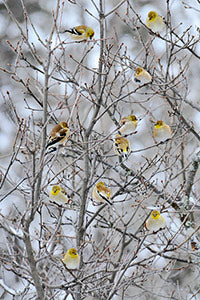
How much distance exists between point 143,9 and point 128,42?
1995 mm

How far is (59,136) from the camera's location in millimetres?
3570

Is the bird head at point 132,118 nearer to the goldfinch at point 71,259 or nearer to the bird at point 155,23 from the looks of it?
the bird at point 155,23

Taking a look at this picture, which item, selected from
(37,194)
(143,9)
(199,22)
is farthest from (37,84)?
(143,9)

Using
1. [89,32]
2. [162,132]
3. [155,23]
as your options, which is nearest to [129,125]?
[162,132]

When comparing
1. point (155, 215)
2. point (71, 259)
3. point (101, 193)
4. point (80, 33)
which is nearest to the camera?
point (71, 259)

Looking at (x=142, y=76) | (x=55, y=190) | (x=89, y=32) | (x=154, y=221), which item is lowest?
(x=154, y=221)

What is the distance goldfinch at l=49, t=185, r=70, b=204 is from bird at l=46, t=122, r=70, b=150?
0.59m

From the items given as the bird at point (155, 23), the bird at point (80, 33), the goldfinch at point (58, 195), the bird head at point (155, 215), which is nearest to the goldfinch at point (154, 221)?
the bird head at point (155, 215)

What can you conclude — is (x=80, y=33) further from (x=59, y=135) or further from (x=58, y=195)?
(x=58, y=195)

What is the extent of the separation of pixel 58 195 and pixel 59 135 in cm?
73

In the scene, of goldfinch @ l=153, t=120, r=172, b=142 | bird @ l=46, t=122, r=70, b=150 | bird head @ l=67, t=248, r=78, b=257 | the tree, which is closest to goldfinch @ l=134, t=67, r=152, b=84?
the tree

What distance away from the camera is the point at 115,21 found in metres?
15.1

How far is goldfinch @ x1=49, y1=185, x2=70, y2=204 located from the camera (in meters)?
4.04

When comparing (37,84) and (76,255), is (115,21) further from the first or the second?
(76,255)
